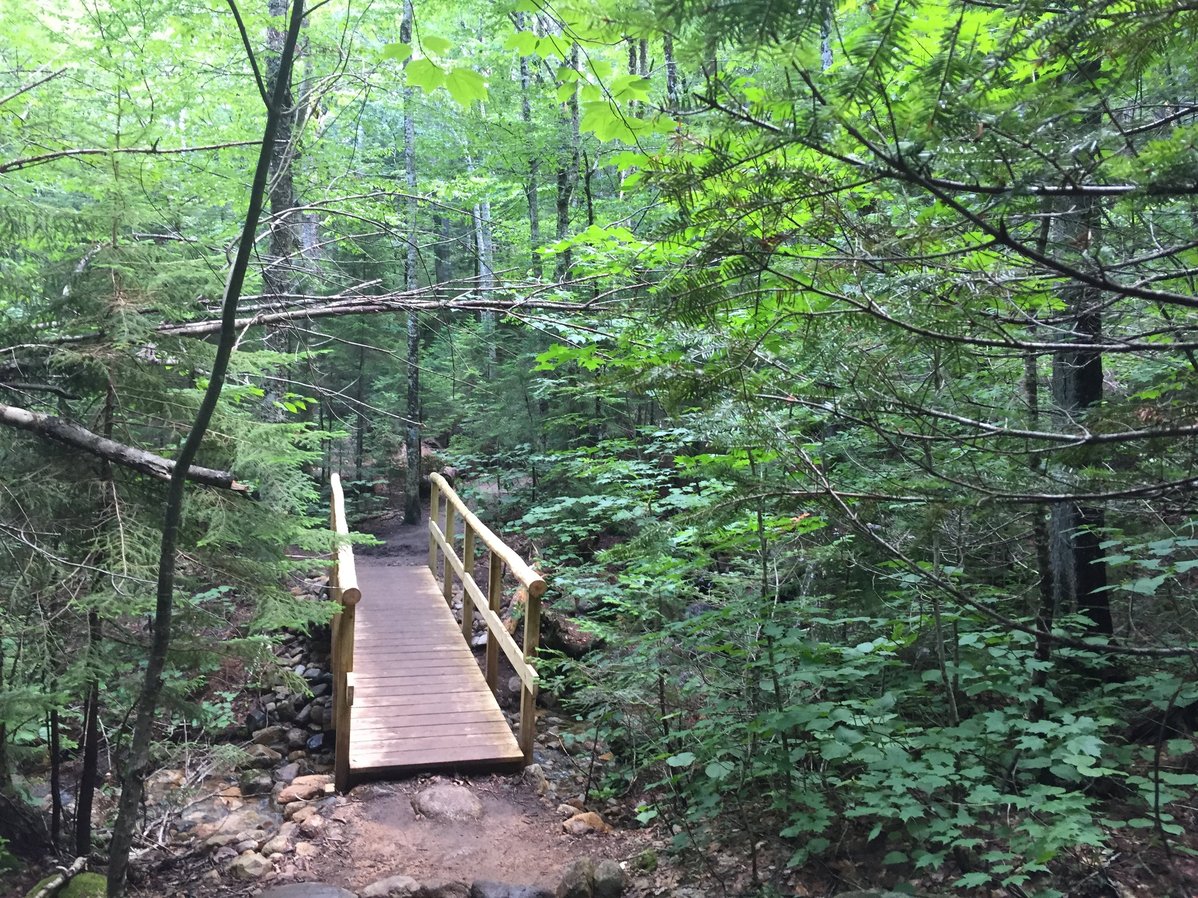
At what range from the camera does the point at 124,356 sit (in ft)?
13.4

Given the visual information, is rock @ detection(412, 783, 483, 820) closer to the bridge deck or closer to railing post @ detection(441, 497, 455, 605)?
the bridge deck

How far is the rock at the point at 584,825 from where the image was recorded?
4.91m

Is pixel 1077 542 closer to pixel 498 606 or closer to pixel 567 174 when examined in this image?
pixel 498 606

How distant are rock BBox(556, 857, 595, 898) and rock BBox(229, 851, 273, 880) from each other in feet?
5.92

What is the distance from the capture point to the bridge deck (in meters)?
5.62

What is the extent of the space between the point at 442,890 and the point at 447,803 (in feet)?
3.21

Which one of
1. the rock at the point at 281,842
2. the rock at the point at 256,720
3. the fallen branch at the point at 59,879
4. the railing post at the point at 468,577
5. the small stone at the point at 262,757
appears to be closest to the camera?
the fallen branch at the point at 59,879

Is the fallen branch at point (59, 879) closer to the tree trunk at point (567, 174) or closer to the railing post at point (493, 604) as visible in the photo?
the railing post at point (493, 604)

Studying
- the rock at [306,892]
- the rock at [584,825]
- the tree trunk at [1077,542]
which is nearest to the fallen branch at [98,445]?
the rock at [306,892]

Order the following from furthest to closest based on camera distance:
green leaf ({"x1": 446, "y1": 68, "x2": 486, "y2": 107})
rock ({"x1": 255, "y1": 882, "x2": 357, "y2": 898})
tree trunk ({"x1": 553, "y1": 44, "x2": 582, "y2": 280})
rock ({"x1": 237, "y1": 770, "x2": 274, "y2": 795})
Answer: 1. tree trunk ({"x1": 553, "y1": 44, "x2": 582, "y2": 280})
2. rock ({"x1": 237, "y1": 770, "x2": 274, "y2": 795})
3. rock ({"x1": 255, "y1": 882, "x2": 357, "y2": 898})
4. green leaf ({"x1": 446, "y1": 68, "x2": 486, "y2": 107})

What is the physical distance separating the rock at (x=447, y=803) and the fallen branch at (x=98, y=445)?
103 inches

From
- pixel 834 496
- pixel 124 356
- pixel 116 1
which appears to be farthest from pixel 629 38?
pixel 116 1

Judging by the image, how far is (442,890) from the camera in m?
4.20

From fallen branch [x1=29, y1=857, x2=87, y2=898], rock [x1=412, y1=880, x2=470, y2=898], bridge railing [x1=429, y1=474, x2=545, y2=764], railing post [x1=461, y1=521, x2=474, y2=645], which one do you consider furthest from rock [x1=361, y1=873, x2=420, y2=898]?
railing post [x1=461, y1=521, x2=474, y2=645]
